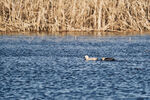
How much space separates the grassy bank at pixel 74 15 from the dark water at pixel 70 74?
18247 mm

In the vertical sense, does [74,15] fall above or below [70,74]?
above

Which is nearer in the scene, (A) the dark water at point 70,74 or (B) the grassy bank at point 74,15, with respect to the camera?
(A) the dark water at point 70,74

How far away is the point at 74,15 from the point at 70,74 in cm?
3663

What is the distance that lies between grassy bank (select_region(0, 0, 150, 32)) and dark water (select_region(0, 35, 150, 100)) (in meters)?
18.2

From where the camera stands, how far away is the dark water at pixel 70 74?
19094 mm

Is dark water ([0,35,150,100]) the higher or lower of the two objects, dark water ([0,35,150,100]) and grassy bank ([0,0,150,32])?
the lower

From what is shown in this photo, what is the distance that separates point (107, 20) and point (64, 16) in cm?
604

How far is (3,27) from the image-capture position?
59.9 m

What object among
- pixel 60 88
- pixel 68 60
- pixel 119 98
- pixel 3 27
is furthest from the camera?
pixel 3 27

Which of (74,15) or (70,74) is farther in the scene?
(74,15)

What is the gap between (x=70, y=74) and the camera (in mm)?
24703

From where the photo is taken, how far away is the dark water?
1909 centimetres

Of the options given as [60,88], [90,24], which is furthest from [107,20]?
[60,88]

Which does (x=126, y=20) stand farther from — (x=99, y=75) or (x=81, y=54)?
(x=99, y=75)
